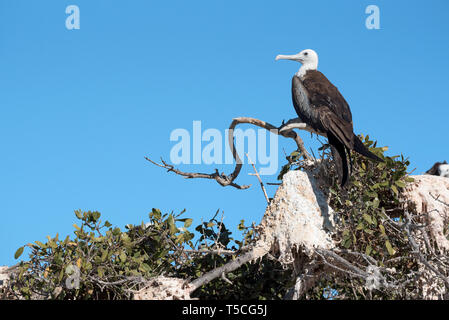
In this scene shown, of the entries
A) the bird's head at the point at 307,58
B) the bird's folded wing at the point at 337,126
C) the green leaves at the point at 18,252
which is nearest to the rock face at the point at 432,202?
the bird's folded wing at the point at 337,126

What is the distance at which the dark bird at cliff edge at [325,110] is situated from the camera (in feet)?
19.1

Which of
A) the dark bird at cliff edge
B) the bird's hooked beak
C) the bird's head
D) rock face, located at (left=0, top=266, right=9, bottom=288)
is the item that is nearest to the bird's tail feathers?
the dark bird at cliff edge

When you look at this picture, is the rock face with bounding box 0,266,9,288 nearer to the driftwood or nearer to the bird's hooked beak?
the driftwood

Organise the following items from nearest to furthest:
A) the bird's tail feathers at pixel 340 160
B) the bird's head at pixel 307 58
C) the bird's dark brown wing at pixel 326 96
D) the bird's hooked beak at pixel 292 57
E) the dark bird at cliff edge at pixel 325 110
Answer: the bird's tail feathers at pixel 340 160 < the dark bird at cliff edge at pixel 325 110 < the bird's dark brown wing at pixel 326 96 < the bird's head at pixel 307 58 < the bird's hooked beak at pixel 292 57

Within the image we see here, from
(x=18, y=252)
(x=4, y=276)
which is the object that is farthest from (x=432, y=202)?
(x=4, y=276)

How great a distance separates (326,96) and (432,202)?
1837mm

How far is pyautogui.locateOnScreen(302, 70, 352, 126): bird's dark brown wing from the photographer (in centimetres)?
642

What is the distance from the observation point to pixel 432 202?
6332 mm

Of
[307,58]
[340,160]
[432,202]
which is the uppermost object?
[307,58]

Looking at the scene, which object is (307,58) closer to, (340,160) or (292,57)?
(292,57)

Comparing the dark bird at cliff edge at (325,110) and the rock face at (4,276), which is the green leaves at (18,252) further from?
the dark bird at cliff edge at (325,110)

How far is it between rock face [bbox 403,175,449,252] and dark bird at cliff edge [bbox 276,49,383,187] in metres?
1.00
